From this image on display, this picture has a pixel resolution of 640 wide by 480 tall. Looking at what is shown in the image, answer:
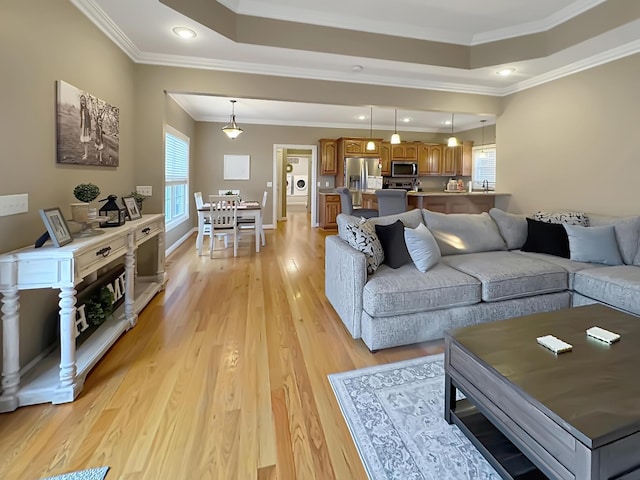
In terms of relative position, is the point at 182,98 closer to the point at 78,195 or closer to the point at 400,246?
the point at 78,195

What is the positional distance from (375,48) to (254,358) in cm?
334

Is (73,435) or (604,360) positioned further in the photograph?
(73,435)

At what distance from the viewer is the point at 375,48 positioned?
3619 millimetres

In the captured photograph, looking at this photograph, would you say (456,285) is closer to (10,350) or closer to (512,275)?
(512,275)

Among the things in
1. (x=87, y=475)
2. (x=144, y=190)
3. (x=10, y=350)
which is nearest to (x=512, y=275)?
(x=87, y=475)

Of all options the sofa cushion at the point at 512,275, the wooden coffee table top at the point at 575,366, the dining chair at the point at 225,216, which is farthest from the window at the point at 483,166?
the wooden coffee table top at the point at 575,366

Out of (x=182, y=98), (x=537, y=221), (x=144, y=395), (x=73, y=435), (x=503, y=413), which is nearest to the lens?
(x=503, y=413)

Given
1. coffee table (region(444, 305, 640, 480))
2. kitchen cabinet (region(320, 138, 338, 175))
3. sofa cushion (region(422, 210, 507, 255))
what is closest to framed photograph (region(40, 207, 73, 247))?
coffee table (region(444, 305, 640, 480))

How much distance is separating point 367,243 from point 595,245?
7.35 ft

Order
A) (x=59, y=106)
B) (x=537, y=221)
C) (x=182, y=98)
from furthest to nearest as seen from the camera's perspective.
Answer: (x=182, y=98)
(x=537, y=221)
(x=59, y=106)

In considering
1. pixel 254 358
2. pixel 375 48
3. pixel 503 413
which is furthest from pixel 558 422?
pixel 375 48

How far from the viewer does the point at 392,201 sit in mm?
4902

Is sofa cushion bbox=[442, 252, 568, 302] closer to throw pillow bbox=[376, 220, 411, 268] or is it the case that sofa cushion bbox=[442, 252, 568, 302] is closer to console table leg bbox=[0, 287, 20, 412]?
throw pillow bbox=[376, 220, 411, 268]

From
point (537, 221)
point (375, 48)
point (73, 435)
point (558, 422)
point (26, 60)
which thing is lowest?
point (73, 435)
